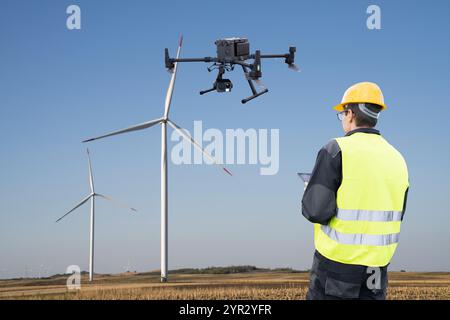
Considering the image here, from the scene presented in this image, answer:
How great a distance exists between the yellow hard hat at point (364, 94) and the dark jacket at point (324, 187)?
859 millimetres

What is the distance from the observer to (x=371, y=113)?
7.64 metres

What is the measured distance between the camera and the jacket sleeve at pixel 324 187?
23.1 ft

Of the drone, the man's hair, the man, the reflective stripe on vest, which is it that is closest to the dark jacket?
the man

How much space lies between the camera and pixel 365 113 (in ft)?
25.0

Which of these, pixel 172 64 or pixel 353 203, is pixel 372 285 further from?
pixel 172 64

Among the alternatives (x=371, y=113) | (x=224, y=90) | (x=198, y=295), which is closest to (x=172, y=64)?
(x=224, y=90)

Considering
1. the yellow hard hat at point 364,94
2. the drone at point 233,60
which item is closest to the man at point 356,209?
the yellow hard hat at point 364,94

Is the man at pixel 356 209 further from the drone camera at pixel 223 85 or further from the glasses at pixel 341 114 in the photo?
the drone camera at pixel 223 85

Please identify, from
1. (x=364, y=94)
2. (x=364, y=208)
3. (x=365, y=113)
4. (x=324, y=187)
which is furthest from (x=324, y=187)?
(x=364, y=94)

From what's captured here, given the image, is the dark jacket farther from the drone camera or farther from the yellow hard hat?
the drone camera

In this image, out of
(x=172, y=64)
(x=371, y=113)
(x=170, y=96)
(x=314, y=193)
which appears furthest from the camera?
(x=170, y=96)

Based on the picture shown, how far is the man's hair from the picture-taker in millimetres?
7621

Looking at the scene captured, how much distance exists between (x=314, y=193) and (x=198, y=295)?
46.0 feet

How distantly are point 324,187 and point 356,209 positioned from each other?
0.53 metres
